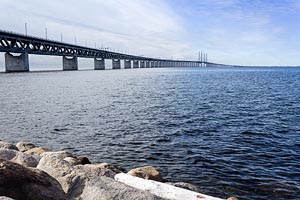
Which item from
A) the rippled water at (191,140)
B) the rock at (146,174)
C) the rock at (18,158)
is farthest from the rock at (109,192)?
the rippled water at (191,140)

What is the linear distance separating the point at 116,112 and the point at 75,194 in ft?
66.6

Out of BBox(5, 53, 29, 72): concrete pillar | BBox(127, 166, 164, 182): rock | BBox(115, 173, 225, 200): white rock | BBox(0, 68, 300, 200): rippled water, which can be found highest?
BBox(5, 53, 29, 72): concrete pillar

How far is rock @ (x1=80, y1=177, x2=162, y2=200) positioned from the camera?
216 inches

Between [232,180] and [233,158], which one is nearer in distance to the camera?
[232,180]

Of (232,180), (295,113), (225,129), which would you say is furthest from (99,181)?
(295,113)

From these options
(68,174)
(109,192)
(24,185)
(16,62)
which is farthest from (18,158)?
(16,62)

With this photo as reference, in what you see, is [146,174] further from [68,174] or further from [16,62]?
[16,62]

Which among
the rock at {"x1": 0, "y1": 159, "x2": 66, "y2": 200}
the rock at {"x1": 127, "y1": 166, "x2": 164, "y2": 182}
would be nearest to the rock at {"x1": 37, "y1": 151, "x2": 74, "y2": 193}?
the rock at {"x1": 0, "y1": 159, "x2": 66, "y2": 200}

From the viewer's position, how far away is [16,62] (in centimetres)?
12469

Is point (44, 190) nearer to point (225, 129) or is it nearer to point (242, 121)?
point (225, 129)

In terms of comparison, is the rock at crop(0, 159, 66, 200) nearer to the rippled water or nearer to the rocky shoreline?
the rocky shoreline

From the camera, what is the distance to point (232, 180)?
10.7m

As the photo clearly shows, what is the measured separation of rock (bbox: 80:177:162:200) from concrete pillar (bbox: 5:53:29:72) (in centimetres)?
12751

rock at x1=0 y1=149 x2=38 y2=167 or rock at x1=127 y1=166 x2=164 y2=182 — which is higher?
rock at x1=0 y1=149 x2=38 y2=167
